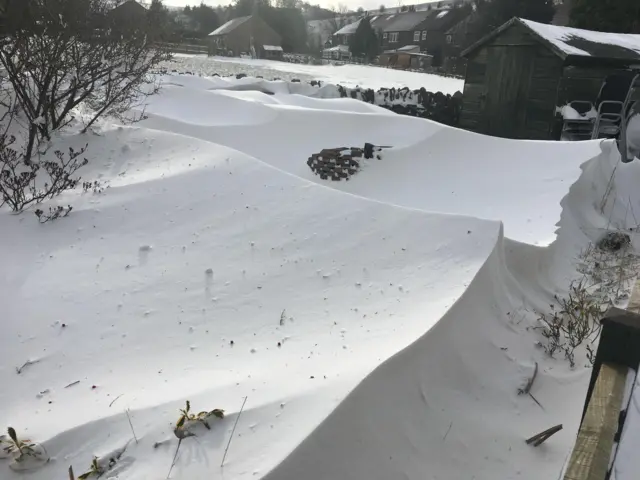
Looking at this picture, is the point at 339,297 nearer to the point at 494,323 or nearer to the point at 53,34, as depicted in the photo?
the point at 494,323

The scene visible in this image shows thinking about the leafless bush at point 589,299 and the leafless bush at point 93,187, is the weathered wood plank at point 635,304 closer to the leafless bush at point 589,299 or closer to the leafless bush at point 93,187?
the leafless bush at point 589,299

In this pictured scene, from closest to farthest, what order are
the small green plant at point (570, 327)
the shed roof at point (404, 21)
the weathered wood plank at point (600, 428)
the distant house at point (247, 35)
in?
1. the weathered wood plank at point (600, 428)
2. the small green plant at point (570, 327)
3. the distant house at point (247, 35)
4. the shed roof at point (404, 21)

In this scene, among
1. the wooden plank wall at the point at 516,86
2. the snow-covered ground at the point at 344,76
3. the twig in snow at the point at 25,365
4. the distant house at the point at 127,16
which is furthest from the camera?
the snow-covered ground at the point at 344,76

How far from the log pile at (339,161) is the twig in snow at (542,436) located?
18.1 feet

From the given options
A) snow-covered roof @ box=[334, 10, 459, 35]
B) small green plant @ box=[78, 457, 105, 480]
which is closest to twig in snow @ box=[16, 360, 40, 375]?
small green plant @ box=[78, 457, 105, 480]

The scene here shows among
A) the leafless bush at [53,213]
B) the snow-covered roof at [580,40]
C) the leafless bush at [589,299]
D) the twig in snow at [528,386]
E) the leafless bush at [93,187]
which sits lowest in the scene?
the twig in snow at [528,386]

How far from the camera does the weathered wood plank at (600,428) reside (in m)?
1.59

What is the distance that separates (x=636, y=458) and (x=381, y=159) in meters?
7.15

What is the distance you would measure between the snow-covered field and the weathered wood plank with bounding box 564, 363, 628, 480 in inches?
41.7

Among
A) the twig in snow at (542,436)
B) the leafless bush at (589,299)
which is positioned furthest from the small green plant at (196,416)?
the leafless bush at (589,299)

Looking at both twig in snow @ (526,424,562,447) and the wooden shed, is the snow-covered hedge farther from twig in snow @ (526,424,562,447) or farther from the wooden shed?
twig in snow @ (526,424,562,447)

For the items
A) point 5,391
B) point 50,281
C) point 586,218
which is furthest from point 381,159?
point 5,391

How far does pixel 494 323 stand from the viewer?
3.91 metres

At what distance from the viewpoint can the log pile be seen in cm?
809
